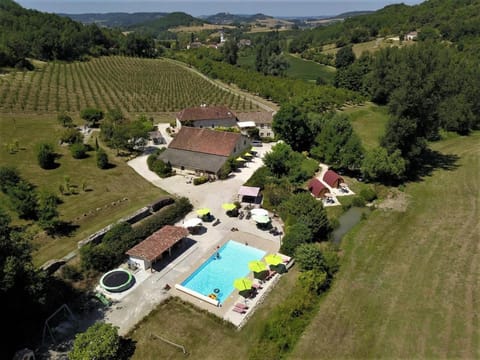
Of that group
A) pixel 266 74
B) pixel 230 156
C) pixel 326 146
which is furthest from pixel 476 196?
pixel 266 74

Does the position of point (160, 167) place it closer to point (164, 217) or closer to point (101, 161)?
point (101, 161)

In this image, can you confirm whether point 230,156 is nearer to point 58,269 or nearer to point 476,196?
point 58,269

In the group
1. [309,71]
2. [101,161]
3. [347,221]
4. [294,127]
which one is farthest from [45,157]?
[309,71]

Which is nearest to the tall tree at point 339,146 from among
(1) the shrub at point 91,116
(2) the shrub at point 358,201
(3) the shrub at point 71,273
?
(2) the shrub at point 358,201

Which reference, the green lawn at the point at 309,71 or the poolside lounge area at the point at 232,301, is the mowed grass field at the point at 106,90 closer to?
the green lawn at the point at 309,71

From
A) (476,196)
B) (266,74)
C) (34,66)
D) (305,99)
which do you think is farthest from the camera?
(266,74)

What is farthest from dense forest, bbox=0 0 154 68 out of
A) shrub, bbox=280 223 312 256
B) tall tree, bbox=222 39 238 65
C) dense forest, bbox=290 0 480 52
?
shrub, bbox=280 223 312 256

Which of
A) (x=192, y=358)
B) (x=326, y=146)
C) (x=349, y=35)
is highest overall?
(x=349, y=35)

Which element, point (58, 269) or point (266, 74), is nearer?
point (58, 269)
